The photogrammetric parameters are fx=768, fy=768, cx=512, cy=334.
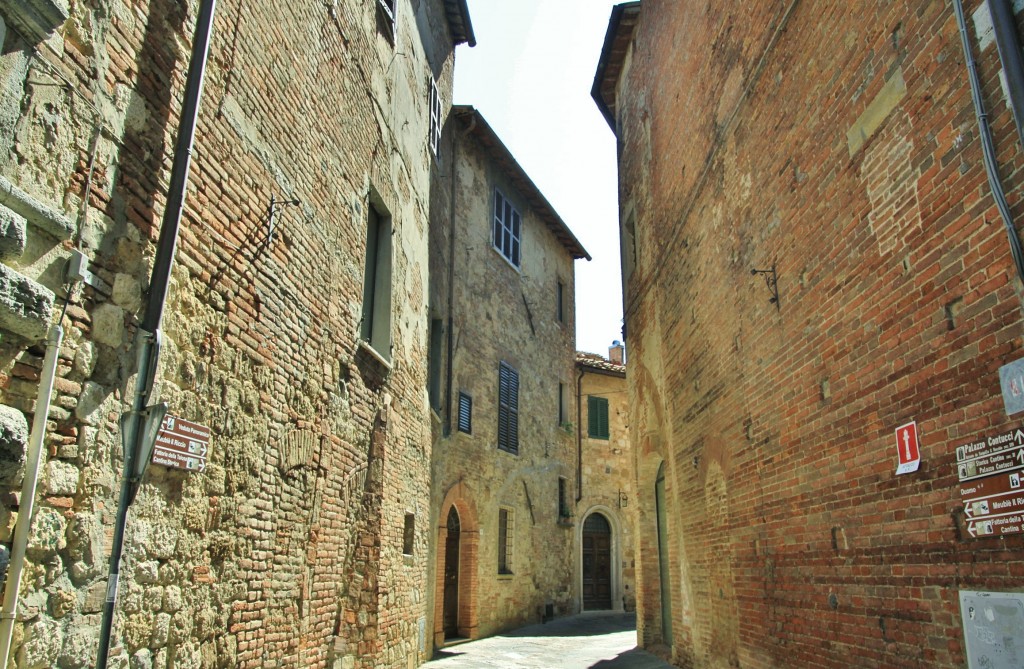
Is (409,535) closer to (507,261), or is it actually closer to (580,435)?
(507,261)

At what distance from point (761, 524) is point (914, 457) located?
2451mm

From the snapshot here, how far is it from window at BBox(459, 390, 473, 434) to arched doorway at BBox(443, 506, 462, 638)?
1428mm

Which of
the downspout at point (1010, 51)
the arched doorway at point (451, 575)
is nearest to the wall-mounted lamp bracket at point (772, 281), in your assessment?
the downspout at point (1010, 51)

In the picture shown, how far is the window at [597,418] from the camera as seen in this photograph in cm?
2059

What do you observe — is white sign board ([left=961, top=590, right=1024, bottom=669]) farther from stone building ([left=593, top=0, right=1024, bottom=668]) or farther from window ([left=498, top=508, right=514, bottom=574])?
window ([left=498, top=508, right=514, bottom=574])

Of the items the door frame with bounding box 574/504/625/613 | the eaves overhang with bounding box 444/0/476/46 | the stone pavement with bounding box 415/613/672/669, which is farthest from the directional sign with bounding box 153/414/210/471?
the door frame with bounding box 574/504/625/613

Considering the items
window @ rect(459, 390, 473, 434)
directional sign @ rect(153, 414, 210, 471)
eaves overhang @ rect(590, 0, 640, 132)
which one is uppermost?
eaves overhang @ rect(590, 0, 640, 132)

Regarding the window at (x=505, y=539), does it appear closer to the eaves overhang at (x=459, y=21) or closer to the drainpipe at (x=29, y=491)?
the eaves overhang at (x=459, y=21)

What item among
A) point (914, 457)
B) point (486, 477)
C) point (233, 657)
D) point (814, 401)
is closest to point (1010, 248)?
point (914, 457)

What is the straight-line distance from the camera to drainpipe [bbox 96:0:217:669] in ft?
12.3

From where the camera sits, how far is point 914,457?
163 inches

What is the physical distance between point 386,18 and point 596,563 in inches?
610

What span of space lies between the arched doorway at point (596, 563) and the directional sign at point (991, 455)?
16.9 meters

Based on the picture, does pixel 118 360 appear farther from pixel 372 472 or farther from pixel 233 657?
pixel 372 472
